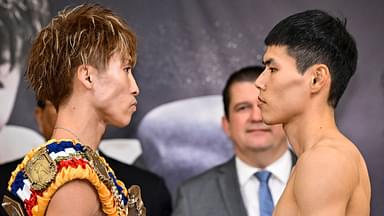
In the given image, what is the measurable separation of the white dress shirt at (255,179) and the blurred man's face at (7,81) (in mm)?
1088

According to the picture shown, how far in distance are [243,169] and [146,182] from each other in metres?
0.45

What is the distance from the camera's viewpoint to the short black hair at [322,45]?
256 centimetres

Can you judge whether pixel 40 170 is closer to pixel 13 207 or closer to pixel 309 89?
A: pixel 13 207

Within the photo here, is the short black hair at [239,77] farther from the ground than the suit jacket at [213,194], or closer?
farther from the ground

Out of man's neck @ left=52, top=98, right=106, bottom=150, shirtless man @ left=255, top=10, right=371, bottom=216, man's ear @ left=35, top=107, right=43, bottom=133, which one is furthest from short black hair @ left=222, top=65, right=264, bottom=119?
man's neck @ left=52, top=98, right=106, bottom=150

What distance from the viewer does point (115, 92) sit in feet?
8.27

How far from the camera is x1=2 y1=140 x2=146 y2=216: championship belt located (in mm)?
2338

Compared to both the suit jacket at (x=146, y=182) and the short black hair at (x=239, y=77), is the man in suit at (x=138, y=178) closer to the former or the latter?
the suit jacket at (x=146, y=182)

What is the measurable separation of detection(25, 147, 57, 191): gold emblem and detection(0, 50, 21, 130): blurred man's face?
67.3 inches

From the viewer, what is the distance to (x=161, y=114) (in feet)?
13.4

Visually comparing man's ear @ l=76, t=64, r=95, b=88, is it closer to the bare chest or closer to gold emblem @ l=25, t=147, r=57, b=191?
gold emblem @ l=25, t=147, r=57, b=191

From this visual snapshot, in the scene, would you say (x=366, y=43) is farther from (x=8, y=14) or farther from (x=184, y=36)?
(x=8, y=14)

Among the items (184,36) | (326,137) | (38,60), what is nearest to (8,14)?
(184,36)

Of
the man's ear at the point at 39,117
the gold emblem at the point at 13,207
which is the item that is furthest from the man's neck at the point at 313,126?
the man's ear at the point at 39,117
